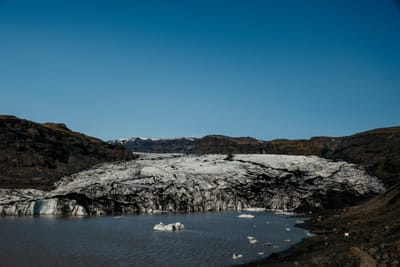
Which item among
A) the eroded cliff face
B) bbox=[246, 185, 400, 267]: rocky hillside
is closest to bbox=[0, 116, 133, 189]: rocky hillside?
the eroded cliff face

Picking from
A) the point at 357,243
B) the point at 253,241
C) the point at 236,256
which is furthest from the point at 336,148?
the point at 357,243

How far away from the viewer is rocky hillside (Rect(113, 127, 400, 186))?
5876cm

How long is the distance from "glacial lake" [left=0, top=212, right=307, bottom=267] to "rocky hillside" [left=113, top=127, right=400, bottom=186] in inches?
1237

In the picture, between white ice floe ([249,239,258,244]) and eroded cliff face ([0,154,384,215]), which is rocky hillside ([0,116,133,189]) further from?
white ice floe ([249,239,258,244])

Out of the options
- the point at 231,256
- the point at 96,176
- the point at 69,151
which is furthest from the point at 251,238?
the point at 69,151

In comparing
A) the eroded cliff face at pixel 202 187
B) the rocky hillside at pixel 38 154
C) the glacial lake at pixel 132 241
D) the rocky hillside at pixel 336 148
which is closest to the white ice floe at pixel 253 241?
the glacial lake at pixel 132 241

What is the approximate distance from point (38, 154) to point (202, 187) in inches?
887

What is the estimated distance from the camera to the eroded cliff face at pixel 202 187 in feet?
128

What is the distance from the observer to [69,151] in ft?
194

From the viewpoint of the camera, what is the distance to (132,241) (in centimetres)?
2319

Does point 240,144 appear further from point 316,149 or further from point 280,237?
point 280,237

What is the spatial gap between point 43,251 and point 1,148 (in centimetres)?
3442

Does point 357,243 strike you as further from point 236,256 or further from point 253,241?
point 253,241

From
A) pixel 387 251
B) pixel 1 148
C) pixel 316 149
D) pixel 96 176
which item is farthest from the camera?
pixel 316 149
